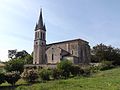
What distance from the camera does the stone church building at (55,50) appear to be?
7688 cm

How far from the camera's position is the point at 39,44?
80.6 metres

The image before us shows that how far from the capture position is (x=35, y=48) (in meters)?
82.2

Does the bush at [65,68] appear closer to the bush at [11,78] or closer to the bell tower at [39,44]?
the bush at [11,78]

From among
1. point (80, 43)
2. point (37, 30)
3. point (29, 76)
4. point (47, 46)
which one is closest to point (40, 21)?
point (37, 30)

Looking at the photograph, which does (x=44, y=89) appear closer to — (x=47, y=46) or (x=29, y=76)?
(x=29, y=76)

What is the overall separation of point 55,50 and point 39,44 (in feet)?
22.6

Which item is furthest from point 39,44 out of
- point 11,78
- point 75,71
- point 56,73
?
point 11,78

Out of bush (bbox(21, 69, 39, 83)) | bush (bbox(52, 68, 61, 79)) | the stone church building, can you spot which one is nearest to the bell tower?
Answer: the stone church building

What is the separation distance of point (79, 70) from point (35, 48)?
41059mm

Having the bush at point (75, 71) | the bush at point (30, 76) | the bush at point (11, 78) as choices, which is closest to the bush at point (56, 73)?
the bush at point (75, 71)

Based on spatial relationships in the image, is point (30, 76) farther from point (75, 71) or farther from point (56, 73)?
point (75, 71)

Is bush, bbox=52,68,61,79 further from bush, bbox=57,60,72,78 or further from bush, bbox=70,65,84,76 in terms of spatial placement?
bush, bbox=70,65,84,76

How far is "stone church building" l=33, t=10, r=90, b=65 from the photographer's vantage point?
7688cm

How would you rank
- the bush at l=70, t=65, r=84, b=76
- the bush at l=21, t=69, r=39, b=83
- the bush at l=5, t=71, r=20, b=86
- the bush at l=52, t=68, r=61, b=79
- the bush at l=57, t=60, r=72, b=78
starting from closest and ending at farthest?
1. the bush at l=5, t=71, r=20, b=86
2. the bush at l=21, t=69, r=39, b=83
3. the bush at l=52, t=68, r=61, b=79
4. the bush at l=57, t=60, r=72, b=78
5. the bush at l=70, t=65, r=84, b=76
